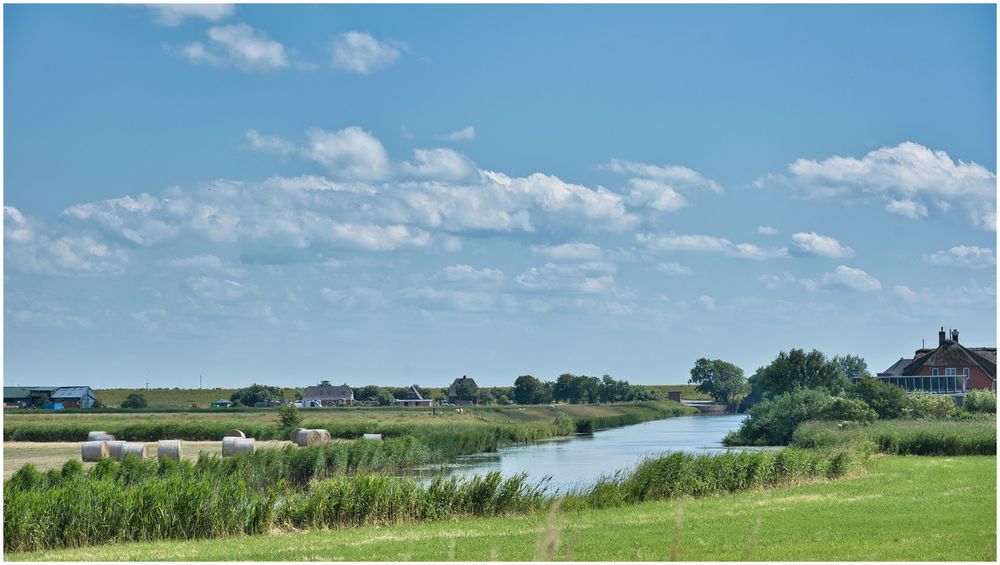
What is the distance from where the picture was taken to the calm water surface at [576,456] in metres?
37.2

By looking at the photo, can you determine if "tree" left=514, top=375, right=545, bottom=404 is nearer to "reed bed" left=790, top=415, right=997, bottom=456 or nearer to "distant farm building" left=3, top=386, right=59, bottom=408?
"distant farm building" left=3, top=386, right=59, bottom=408

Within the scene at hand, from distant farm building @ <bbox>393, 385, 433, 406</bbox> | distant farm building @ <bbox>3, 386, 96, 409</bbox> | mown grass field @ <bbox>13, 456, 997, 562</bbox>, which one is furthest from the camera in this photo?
distant farm building @ <bbox>393, 385, 433, 406</bbox>

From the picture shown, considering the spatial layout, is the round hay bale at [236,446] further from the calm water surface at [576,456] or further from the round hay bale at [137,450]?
the calm water surface at [576,456]

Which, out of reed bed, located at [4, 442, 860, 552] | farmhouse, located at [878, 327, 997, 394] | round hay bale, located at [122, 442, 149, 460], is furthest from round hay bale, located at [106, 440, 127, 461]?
farmhouse, located at [878, 327, 997, 394]

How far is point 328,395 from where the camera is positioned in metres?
154

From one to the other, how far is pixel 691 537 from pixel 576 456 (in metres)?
30.6

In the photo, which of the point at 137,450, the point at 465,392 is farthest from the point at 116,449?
the point at 465,392

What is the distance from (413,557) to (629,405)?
102m

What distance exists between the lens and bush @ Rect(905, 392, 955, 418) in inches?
2238

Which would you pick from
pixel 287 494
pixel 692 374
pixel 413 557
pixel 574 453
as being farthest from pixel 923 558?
Answer: pixel 692 374

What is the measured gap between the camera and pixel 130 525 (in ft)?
62.9

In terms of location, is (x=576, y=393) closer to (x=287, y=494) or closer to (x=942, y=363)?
(x=942, y=363)

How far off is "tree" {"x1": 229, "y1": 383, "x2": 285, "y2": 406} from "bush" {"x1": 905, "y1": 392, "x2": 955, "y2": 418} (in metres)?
92.8

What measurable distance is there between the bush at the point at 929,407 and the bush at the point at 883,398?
437mm
